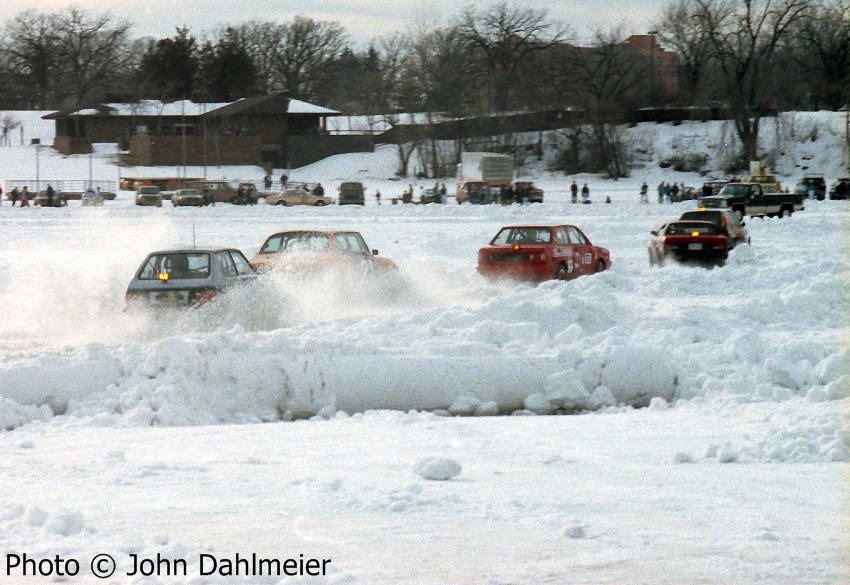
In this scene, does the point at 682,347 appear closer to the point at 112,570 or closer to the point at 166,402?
the point at 166,402

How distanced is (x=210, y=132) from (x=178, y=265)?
283ft

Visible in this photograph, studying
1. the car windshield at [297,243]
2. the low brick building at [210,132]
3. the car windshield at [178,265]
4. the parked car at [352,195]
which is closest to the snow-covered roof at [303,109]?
the low brick building at [210,132]

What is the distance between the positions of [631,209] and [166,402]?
40.6 meters

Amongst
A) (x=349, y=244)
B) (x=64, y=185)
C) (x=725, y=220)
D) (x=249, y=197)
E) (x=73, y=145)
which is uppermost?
(x=73, y=145)

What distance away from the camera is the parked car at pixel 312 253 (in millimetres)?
20359

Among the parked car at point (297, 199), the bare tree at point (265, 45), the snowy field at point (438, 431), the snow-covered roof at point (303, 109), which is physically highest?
the bare tree at point (265, 45)

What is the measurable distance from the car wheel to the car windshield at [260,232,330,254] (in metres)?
4.81

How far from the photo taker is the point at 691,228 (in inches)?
1069

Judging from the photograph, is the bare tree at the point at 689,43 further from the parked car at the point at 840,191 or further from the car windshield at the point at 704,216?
the car windshield at the point at 704,216

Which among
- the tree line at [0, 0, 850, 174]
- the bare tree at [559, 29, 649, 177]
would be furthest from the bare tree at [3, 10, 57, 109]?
the bare tree at [559, 29, 649, 177]

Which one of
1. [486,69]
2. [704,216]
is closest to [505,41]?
[486,69]

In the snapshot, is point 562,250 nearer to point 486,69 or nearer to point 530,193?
point 530,193

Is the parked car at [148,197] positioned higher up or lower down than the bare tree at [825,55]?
lower down

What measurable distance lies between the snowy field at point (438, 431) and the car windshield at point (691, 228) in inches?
109
